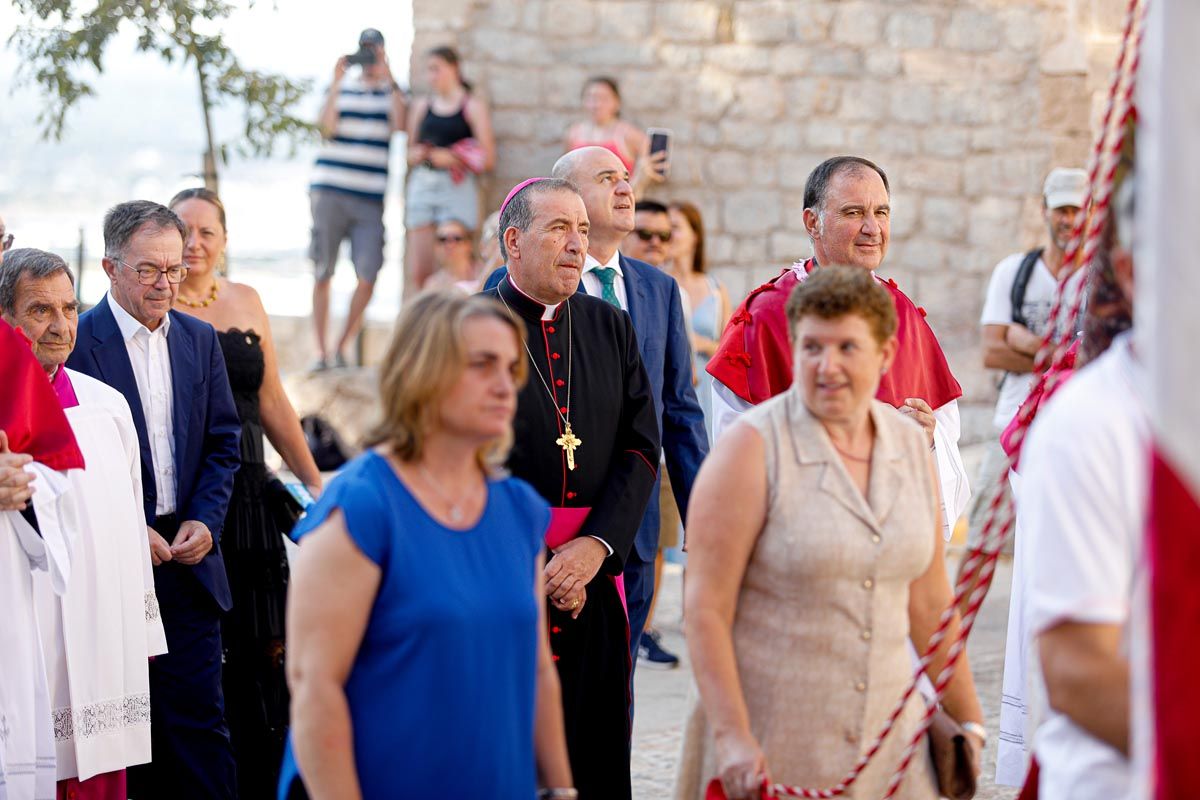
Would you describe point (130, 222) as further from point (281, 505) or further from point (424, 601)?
point (424, 601)

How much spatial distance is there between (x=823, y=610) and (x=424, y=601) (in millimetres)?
813

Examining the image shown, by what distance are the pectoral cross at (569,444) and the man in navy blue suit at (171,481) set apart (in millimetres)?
1216

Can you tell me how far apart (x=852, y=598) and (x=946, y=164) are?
358 inches

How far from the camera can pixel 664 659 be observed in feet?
24.5

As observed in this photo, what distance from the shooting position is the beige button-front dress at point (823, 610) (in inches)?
122

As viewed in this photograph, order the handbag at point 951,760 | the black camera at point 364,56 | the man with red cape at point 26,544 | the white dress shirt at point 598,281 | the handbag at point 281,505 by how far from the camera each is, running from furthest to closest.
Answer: the black camera at point 364,56, the handbag at point 281,505, the white dress shirt at point 598,281, the man with red cape at point 26,544, the handbag at point 951,760

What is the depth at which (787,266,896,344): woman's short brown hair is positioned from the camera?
315 cm

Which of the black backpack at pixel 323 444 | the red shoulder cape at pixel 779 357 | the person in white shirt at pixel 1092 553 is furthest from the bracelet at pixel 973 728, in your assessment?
the black backpack at pixel 323 444

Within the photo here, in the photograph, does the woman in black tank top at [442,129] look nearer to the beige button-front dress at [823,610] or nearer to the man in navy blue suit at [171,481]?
the man in navy blue suit at [171,481]

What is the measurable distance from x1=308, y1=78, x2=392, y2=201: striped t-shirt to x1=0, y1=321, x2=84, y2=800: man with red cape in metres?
7.30

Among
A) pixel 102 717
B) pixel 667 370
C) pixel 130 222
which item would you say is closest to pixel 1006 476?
pixel 667 370

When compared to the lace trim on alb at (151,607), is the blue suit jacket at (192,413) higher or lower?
higher

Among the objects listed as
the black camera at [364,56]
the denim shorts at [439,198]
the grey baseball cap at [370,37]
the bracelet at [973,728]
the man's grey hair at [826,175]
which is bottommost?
the bracelet at [973,728]

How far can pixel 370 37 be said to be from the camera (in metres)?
10.9
